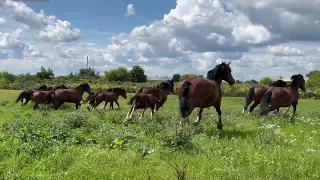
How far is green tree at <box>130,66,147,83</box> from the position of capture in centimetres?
10112

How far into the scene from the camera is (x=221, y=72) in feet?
52.5

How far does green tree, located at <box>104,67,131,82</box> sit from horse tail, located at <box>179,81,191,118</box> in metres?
85.0

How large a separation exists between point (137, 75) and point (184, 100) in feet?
289

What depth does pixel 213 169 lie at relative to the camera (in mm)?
7793

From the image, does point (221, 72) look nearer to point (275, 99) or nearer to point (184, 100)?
point (184, 100)

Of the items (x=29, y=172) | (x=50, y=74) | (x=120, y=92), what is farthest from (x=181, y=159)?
(x=50, y=74)

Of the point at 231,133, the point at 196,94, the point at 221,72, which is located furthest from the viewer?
the point at 221,72

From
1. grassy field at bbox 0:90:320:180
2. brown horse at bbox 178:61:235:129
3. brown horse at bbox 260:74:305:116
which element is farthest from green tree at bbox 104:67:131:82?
grassy field at bbox 0:90:320:180

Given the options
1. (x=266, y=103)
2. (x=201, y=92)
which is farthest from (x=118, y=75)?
(x=201, y=92)

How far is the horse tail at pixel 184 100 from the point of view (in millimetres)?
13930

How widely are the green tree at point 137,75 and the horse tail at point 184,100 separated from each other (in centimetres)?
8660

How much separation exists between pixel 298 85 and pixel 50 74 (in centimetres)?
8201

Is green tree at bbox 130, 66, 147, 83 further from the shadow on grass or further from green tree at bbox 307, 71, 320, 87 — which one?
the shadow on grass

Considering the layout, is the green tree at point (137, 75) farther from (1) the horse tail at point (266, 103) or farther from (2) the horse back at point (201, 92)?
(2) the horse back at point (201, 92)
